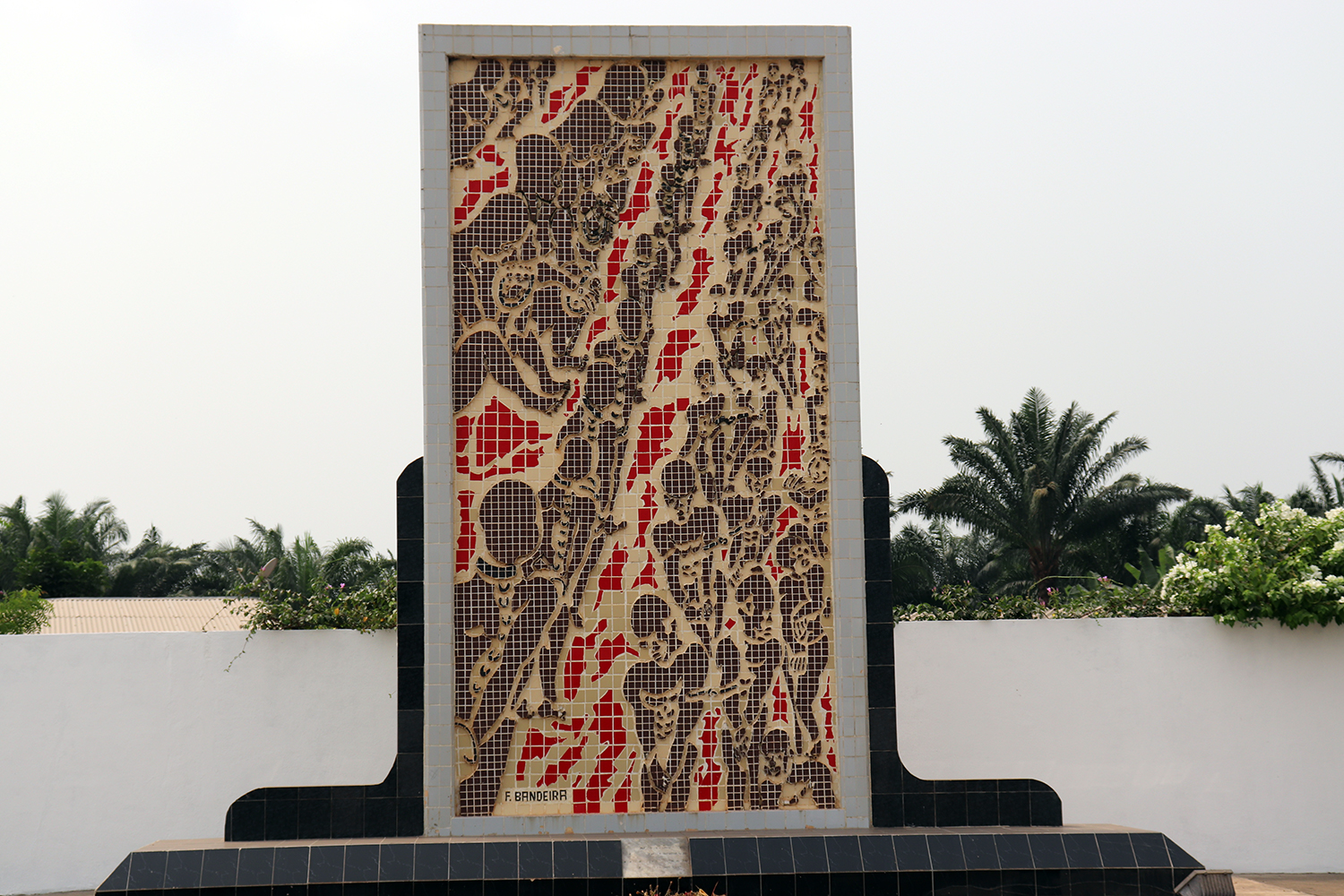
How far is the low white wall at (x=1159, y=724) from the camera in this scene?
731 centimetres

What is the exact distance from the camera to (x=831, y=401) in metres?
5.74

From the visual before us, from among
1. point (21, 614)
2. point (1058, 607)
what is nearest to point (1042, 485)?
point (1058, 607)

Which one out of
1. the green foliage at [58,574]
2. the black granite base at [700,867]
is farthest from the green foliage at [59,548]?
the black granite base at [700,867]

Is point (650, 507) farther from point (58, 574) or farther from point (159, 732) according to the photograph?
point (58, 574)

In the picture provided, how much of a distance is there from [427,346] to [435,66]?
1.48m

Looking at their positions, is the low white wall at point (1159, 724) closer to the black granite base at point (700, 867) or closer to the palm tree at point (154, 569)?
the black granite base at point (700, 867)

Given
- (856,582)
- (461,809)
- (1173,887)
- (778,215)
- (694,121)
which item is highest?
(694,121)

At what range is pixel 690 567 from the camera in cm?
561

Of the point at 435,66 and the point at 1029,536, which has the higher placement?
the point at 435,66

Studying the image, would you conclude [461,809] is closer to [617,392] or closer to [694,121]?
[617,392]

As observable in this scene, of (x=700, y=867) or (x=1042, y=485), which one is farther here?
(x=1042, y=485)

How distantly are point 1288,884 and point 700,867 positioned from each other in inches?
167

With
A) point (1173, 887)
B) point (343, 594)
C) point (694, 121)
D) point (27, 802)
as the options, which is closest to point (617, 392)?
point (694, 121)

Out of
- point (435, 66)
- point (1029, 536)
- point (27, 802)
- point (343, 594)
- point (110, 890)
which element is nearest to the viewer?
point (110, 890)
